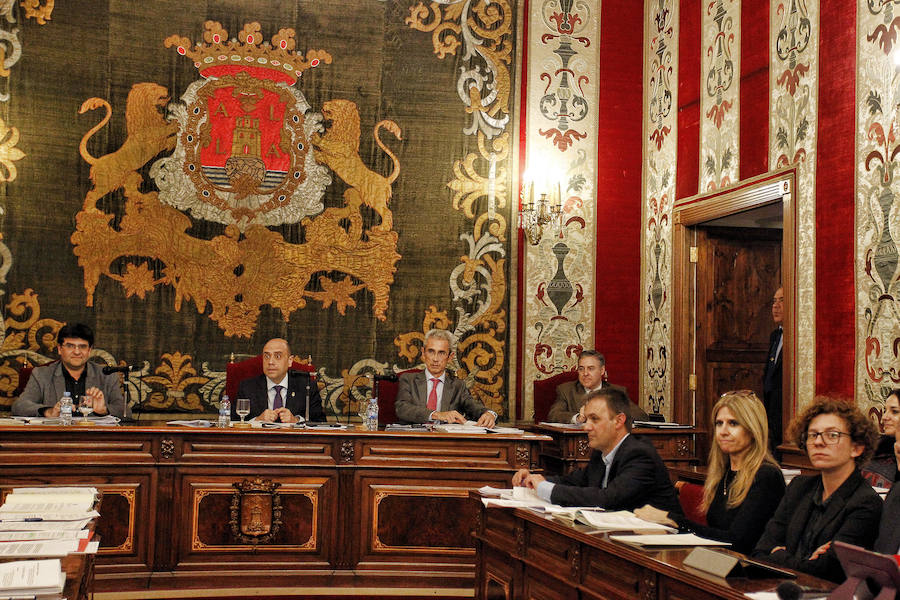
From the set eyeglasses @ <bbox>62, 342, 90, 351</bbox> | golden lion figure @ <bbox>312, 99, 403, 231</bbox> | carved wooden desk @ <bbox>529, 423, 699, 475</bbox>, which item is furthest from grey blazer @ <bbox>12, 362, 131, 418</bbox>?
carved wooden desk @ <bbox>529, 423, 699, 475</bbox>

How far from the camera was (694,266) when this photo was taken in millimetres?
7129

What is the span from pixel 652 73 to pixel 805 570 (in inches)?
219

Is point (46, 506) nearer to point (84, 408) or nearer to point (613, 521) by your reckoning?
point (613, 521)

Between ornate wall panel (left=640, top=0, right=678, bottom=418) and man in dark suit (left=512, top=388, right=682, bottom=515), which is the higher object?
ornate wall panel (left=640, top=0, right=678, bottom=418)

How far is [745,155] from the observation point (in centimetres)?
635

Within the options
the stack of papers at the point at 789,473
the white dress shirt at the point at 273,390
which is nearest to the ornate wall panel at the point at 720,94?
the stack of papers at the point at 789,473

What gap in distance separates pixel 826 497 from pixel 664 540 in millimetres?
582

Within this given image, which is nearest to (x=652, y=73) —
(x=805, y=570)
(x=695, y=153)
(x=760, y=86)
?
(x=695, y=153)

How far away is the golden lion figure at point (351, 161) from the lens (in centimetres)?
728

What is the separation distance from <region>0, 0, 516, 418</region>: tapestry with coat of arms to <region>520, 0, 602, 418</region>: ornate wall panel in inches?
9.2

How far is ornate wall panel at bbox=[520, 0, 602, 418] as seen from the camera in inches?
297

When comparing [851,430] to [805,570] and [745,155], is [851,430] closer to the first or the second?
[805,570]

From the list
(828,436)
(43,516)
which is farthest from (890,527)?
(43,516)

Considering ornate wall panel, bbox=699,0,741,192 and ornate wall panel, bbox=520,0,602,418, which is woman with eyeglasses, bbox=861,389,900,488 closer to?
ornate wall panel, bbox=699,0,741,192
